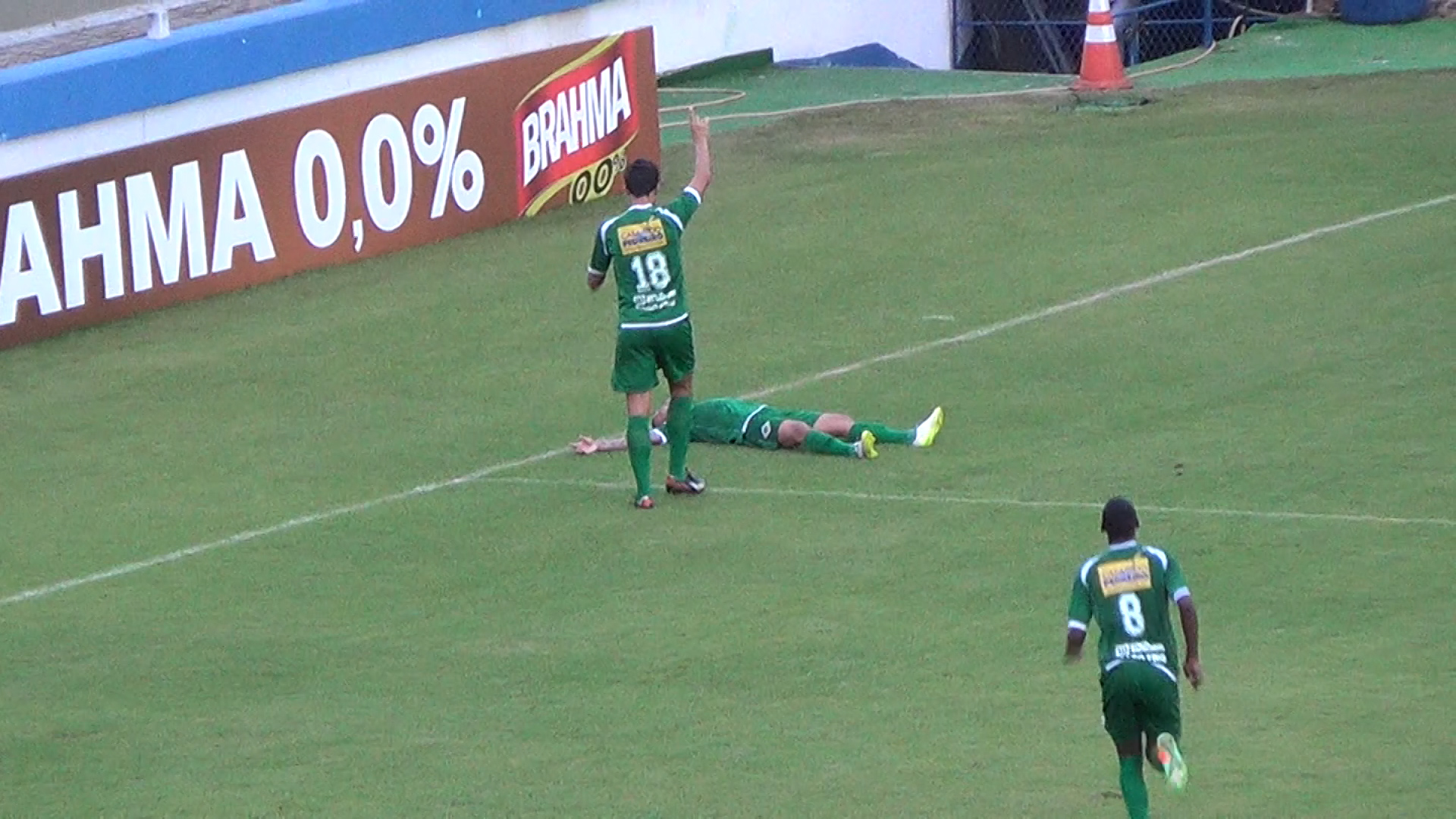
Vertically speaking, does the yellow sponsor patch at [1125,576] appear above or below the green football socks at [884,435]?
above

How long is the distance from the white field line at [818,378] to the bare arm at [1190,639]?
6.08m

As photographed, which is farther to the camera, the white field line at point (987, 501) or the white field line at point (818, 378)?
the white field line at point (818, 378)

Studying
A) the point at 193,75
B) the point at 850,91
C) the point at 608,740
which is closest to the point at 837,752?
the point at 608,740

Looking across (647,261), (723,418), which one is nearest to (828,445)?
(723,418)

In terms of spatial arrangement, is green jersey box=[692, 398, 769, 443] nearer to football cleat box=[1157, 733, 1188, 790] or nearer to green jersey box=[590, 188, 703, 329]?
green jersey box=[590, 188, 703, 329]

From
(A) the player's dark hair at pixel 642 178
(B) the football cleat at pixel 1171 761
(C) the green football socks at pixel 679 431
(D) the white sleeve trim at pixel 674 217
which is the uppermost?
(A) the player's dark hair at pixel 642 178

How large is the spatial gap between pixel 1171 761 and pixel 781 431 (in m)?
6.36

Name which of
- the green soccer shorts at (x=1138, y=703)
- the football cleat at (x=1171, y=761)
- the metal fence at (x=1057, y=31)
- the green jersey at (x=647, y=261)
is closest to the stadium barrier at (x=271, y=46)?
the metal fence at (x=1057, y=31)

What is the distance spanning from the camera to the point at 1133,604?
8.00 meters

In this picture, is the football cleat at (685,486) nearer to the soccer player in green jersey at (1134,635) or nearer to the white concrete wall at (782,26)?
the soccer player in green jersey at (1134,635)

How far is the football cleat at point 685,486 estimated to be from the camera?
1323cm

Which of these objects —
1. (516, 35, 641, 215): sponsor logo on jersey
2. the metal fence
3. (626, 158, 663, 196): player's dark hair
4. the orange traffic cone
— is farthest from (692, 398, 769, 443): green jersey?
the metal fence

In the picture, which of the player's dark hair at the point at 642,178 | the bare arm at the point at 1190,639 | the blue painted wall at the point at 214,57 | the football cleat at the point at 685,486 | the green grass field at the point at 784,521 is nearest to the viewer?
the bare arm at the point at 1190,639

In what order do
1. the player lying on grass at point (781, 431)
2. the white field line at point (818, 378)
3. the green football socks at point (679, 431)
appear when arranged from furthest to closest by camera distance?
1. the player lying on grass at point (781, 431)
2. the green football socks at point (679, 431)
3. the white field line at point (818, 378)
